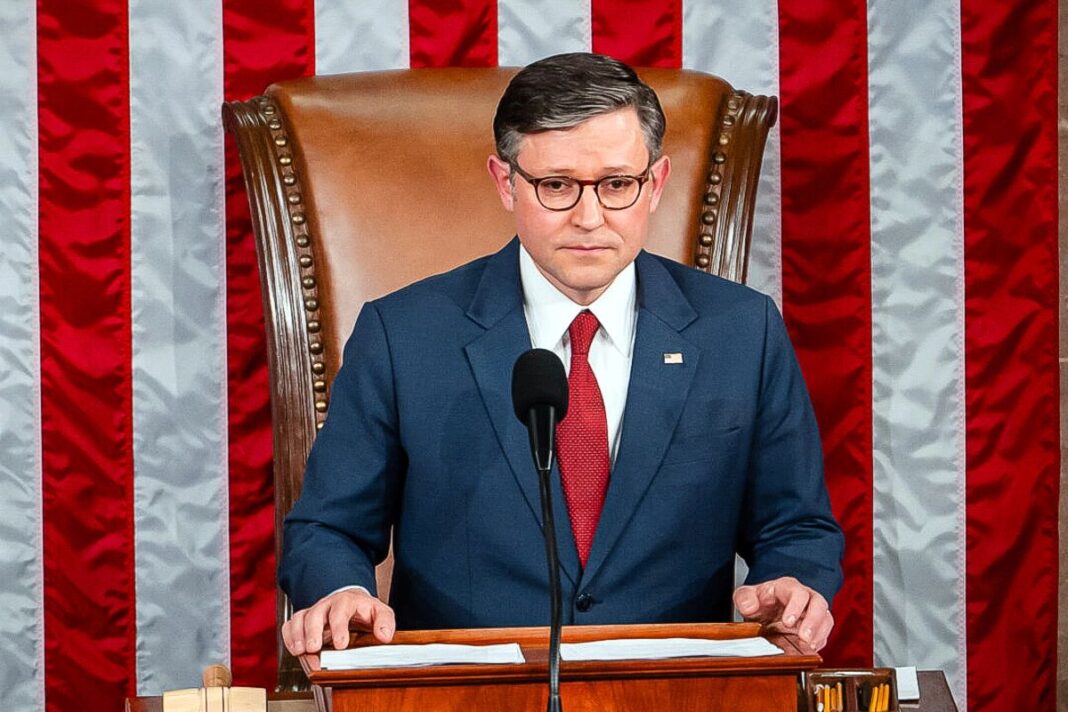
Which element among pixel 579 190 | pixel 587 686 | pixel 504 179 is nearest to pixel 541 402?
pixel 587 686

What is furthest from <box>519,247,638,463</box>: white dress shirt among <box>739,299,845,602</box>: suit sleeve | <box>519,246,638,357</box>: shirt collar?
<box>739,299,845,602</box>: suit sleeve

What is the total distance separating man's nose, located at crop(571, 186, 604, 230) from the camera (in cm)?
202

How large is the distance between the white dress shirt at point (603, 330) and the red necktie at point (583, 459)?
3 centimetres

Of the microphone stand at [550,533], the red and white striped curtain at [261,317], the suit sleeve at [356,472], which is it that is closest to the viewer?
the microphone stand at [550,533]

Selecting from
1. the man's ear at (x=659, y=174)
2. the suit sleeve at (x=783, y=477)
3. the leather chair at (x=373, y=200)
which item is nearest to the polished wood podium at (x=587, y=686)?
the suit sleeve at (x=783, y=477)

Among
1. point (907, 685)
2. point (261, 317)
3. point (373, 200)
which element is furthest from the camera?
point (261, 317)

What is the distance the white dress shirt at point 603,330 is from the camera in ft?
7.04

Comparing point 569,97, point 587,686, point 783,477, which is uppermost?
point 569,97

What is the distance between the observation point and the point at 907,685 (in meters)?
2.02

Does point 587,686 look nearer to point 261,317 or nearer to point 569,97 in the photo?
point 569,97

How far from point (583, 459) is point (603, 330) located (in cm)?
19

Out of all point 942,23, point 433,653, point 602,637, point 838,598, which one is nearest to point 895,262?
point 942,23

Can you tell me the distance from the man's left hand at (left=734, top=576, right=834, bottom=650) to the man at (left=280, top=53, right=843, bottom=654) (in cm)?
15

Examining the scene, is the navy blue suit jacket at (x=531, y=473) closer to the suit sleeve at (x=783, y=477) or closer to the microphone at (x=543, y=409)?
the suit sleeve at (x=783, y=477)
